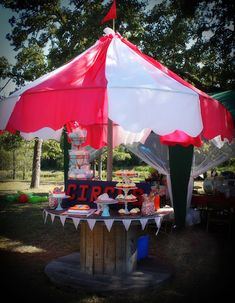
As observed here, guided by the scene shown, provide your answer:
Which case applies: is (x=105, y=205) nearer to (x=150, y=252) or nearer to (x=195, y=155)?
(x=150, y=252)

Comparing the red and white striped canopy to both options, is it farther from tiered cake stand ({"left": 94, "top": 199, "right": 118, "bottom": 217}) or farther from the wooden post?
the wooden post

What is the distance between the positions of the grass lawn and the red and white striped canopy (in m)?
2.13

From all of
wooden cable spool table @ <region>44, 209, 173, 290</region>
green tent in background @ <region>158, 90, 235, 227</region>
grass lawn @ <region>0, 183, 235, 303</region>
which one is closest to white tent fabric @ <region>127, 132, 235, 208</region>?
green tent in background @ <region>158, 90, 235, 227</region>

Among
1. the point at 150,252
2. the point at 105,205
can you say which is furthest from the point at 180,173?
the point at 105,205

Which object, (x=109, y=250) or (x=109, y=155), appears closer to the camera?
(x=109, y=250)

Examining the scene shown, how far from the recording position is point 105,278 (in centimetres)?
493

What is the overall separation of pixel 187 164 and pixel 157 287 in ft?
11.8

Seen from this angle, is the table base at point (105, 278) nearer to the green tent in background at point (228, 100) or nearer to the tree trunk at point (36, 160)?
the green tent in background at point (228, 100)

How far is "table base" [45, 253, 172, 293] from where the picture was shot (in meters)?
4.68

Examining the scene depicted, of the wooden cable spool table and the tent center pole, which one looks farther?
the tent center pole

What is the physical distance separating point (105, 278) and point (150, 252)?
7.44ft

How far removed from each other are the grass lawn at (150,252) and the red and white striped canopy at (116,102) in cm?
213

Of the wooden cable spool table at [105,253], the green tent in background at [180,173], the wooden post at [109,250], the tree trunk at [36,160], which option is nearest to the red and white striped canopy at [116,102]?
the wooden cable spool table at [105,253]

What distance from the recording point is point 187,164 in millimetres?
7949
